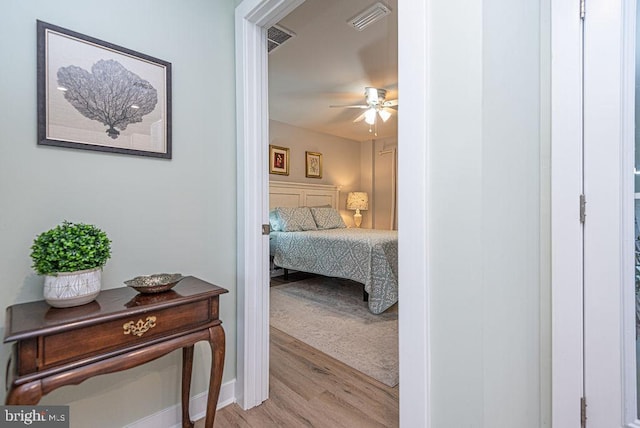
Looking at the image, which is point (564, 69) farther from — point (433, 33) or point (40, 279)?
point (40, 279)

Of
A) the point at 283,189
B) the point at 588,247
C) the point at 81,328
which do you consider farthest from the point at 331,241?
the point at 81,328

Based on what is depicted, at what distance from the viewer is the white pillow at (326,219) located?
4.64m

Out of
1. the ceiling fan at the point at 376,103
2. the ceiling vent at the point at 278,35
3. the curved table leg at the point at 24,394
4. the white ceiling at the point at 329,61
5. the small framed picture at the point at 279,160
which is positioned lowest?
Result: the curved table leg at the point at 24,394

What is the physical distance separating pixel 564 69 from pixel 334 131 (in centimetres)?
460

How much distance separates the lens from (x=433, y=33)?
89 centimetres

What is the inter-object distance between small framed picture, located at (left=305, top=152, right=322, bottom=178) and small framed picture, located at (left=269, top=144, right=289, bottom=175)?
0.50 metres

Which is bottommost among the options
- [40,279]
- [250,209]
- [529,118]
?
[40,279]

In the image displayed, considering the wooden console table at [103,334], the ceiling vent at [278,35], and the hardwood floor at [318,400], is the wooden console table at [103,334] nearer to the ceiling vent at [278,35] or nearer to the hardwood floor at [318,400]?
the hardwood floor at [318,400]

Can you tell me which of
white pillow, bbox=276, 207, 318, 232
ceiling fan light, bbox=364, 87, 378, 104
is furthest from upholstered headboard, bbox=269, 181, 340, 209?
ceiling fan light, bbox=364, 87, 378, 104

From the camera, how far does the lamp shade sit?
585cm

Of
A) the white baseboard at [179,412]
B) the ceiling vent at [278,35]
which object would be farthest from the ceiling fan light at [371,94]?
the white baseboard at [179,412]

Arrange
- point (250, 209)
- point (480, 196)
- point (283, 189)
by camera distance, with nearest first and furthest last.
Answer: point (480, 196)
point (250, 209)
point (283, 189)

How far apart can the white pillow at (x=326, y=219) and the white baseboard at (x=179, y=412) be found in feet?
10.2
